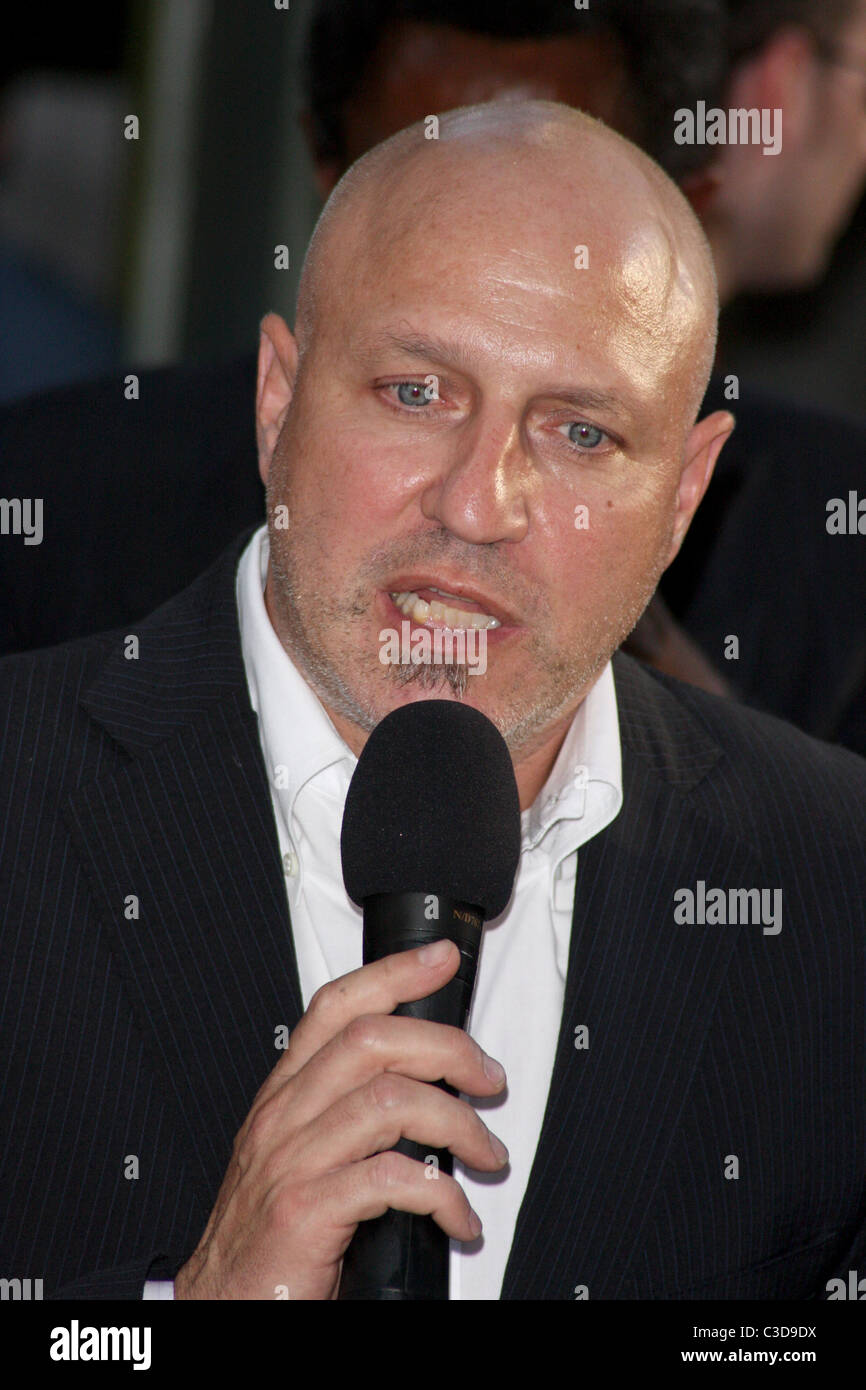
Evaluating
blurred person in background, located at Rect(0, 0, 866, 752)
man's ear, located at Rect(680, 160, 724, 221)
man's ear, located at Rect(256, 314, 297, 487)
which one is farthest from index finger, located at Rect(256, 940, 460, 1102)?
man's ear, located at Rect(680, 160, 724, 221)

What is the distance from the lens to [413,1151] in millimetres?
1486

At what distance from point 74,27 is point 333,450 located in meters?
5.19

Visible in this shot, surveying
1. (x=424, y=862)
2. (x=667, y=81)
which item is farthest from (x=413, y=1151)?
(x=667, y=81)

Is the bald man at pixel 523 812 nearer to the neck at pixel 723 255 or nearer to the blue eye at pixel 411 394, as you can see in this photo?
the blue eye at pixel 411 394

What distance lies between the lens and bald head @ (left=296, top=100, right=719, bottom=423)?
2.15m

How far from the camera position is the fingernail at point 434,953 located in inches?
58.4

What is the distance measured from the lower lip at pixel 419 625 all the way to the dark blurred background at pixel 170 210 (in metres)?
3.29

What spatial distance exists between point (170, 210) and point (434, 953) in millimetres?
4981

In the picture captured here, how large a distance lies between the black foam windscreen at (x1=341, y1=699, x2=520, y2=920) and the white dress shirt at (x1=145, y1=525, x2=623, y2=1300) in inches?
15.6

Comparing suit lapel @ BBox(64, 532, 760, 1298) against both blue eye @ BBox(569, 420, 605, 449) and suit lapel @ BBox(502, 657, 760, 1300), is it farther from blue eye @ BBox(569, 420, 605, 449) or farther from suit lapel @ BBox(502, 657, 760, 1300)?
blue eye @ BBox(569, 420, 605, 449)

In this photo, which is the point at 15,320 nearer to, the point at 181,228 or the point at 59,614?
the point at 181,228

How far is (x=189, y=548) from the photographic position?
318 cm

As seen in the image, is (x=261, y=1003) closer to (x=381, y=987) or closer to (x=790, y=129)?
(x=381, y=987)
